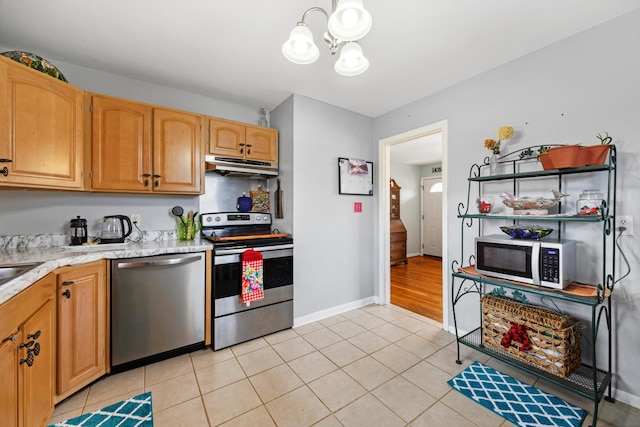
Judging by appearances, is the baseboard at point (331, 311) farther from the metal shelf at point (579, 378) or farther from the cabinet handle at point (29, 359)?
the cabinet handle at point (29, 359)

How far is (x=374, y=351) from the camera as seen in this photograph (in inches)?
90.4

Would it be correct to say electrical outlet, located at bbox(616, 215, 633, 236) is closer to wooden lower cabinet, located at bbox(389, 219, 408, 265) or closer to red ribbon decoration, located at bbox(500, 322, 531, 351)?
red ribbon decoration, located at bbox(500, 322, 531, 351)

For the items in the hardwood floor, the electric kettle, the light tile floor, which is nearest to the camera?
the light tile floor

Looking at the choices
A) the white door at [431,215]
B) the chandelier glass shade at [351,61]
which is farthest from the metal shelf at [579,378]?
the white door at [431,215]

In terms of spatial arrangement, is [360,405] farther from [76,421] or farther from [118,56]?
[118,56]

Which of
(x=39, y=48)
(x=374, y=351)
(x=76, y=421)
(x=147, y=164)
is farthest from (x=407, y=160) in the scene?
(x=76, y=421)

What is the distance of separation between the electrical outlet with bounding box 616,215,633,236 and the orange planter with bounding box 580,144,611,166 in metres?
0.39

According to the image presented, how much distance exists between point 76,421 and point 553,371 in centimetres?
291

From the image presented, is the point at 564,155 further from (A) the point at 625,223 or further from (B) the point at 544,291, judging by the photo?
(B) the point at 544,291

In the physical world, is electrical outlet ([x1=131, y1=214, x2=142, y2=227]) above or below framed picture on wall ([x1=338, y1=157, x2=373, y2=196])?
below

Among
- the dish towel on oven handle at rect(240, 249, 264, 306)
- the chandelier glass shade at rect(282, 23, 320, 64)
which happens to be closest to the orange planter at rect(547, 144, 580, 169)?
the chandelier glass shade at rect(282, 23, 320, 64)

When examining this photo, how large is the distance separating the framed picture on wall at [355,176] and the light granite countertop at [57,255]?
1.62m

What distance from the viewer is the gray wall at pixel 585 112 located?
1.64 m

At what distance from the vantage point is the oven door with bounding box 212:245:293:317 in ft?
7.60
